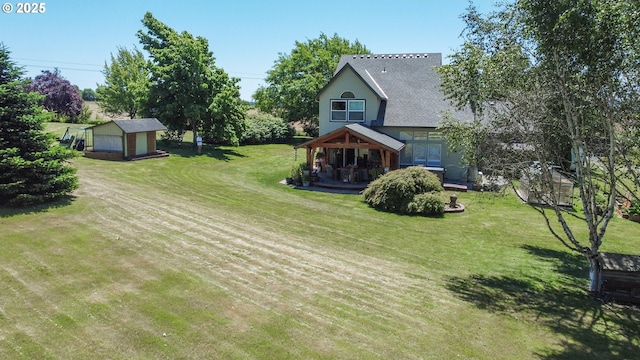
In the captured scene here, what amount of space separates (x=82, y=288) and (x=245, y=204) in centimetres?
941

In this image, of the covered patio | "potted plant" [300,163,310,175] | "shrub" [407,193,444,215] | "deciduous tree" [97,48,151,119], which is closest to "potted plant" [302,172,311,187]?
"potted plant" [300,163,310,175]

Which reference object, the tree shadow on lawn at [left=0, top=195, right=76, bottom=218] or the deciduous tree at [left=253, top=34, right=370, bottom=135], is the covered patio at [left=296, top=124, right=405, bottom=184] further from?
the deciduous tree at [left=253, top=34, right=370, bottom=135]

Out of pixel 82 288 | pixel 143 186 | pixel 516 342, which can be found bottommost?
pixel 516 342

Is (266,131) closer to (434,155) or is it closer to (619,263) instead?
(434,155)

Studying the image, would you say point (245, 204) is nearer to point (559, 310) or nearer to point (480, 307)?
point (480, 307)

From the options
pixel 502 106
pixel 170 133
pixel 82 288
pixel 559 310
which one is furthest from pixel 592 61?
pixel 170 133

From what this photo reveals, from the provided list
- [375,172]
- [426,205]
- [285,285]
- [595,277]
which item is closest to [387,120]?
[375,172]

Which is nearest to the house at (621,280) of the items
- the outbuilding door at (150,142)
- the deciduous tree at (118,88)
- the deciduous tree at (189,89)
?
the outbuilding door at (150,142)

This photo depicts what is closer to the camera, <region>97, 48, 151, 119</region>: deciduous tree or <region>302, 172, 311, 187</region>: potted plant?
<region>302, 172, 311, 187</region>: potted plant

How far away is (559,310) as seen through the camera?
9.74 m

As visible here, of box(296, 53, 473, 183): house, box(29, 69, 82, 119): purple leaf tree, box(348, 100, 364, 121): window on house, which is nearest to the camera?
box(296, 53, 473, 183): house

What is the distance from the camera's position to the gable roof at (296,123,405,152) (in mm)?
23594

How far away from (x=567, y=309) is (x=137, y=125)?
26.2 meters

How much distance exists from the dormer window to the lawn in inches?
447
